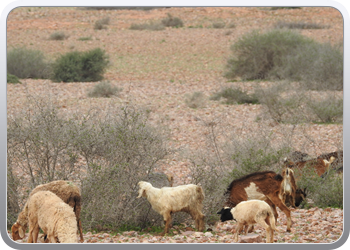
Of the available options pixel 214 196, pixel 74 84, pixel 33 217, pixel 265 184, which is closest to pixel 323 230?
pixel 265 184

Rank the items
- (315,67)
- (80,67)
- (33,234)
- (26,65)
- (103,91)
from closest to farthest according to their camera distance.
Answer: (33,234) → (103,91) → (315,67) → (26,65) → (80,67)

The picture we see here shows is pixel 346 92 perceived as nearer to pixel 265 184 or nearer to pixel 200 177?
pixel 265 184

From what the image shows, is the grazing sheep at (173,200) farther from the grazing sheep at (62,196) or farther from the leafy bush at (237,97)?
the leafy bush at (237,97)

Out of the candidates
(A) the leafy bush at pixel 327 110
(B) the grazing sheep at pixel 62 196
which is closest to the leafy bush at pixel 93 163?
(B) the grazing sheep at pixel 62 196

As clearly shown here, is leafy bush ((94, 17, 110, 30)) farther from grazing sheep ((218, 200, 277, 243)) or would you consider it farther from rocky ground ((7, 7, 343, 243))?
grazing sheep ((218, 200, 277, 243))

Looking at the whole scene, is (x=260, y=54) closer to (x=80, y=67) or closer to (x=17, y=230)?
(x=80, y=67)

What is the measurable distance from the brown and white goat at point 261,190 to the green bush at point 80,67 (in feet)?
49.0

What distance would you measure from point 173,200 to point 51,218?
1.42m

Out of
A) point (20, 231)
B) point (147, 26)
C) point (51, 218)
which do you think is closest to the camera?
point (51, 218)

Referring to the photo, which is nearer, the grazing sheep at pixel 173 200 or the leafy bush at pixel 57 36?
the grazing sheep at pixel 173 200

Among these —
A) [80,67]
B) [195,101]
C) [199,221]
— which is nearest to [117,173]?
[199,221]

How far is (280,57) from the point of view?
20.3 m

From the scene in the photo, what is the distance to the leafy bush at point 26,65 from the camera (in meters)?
20.2

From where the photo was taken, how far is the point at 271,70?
20156 millimetres
